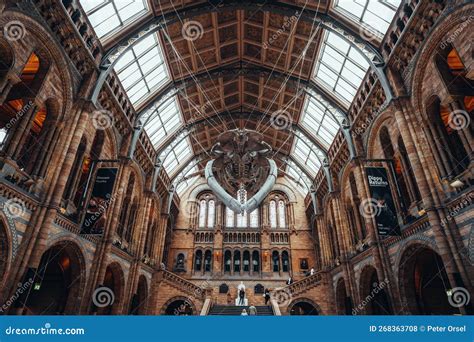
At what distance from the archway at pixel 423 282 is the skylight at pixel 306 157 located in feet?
45.3

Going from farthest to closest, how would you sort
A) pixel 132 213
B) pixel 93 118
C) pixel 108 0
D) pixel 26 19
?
1. pixel 132 213
2. pixel 93 118
3. pixel 108 0
4. pixel 26 19

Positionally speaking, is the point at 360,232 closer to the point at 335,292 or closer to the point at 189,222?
the point at 335,292

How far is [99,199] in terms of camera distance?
1347cm

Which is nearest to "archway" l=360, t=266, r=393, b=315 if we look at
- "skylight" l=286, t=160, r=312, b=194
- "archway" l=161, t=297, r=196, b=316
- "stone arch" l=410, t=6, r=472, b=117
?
"stone arch" l=410, t=6, r=472, b=117

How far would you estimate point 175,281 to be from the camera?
22.9 metres

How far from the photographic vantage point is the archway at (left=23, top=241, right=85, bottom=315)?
43.8 feet

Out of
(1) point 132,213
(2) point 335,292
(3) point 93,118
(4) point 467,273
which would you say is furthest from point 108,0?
(2) point 335,292

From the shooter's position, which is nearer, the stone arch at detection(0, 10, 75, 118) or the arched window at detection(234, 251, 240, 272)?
the stone arch at detection(0, 10, 75, 118)

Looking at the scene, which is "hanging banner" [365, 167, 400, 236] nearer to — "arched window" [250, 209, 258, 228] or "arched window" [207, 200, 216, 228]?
"arched window" [250, 209, 258, 228]

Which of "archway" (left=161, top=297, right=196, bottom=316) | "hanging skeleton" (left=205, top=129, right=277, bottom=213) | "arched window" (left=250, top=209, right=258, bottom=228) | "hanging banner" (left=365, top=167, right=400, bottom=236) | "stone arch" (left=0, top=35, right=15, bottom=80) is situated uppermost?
"arched window" (left=250, top=209, right=258, bottom=228)

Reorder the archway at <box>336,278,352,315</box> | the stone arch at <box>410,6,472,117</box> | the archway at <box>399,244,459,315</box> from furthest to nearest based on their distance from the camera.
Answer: the archway at <box>336,278,352,315</box> → the archway at <box>399,244,459,315</box> → the stone arch at <box>410,6,472,117</box>

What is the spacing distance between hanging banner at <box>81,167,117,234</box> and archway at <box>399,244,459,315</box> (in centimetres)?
1427

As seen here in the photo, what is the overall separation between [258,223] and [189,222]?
7934 mm

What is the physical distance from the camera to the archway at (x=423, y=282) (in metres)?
12.7
